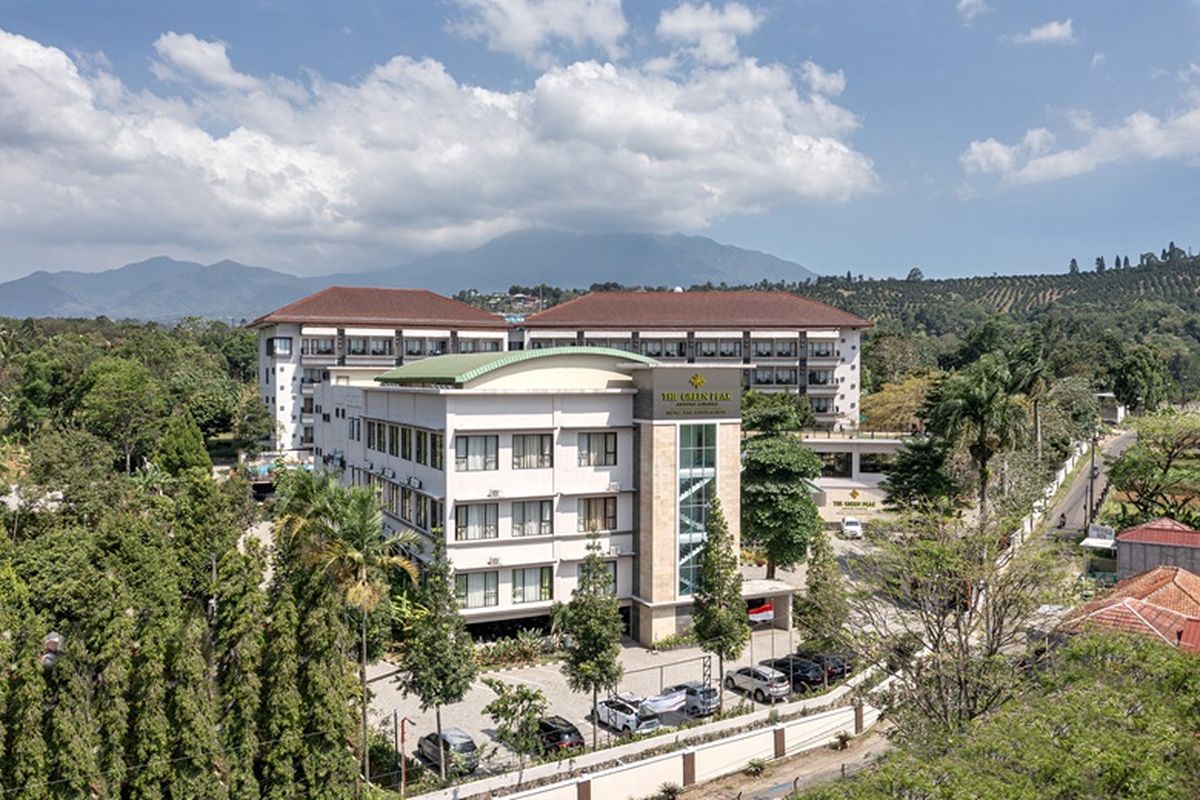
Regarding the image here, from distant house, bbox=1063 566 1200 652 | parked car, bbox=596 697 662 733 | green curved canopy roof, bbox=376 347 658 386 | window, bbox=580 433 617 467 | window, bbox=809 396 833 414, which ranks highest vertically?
green curved canopy roof, bbox=376 347 658 386

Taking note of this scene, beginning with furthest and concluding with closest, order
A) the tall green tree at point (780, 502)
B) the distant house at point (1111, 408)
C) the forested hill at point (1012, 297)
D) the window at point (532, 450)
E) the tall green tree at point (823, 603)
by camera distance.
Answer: the forested hill at point (1012, 297), the distant house at point (1111, 408), the tall green tree at point (780, 502), the window at point (532, 450), the tall green tree at point (823, 603)

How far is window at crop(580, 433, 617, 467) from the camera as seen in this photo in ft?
105

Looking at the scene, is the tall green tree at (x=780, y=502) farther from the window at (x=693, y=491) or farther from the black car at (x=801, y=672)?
the black car at (x=801, y=672)

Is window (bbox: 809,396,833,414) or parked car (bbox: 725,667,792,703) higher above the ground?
window (bbox: 809,396,833,414)

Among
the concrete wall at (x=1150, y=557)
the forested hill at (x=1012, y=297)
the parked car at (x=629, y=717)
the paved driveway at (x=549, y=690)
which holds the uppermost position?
the forested hill at (x=1012, y=297)

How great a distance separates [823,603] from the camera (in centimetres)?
2734

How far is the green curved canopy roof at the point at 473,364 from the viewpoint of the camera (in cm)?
Result: 3067

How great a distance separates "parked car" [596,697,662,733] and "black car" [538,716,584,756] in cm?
139

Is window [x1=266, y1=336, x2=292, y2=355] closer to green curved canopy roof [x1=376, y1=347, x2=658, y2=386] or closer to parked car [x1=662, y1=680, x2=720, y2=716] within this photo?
green curved canopy roof [x1=376, y1=347, x2=658, y2=386]

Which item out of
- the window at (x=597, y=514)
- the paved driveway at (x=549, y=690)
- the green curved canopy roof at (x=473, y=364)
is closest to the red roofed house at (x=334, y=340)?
the green curved canopy roof at (x=473, y=364)

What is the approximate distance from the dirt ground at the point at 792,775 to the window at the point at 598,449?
12.2 m

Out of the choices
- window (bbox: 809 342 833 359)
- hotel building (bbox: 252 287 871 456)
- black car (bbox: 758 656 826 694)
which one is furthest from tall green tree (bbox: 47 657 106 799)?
window (bbox: 809 342 833 359)

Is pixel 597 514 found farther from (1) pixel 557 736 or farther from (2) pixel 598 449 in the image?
(1) pixel 557 736

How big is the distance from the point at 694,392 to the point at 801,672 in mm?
10255
